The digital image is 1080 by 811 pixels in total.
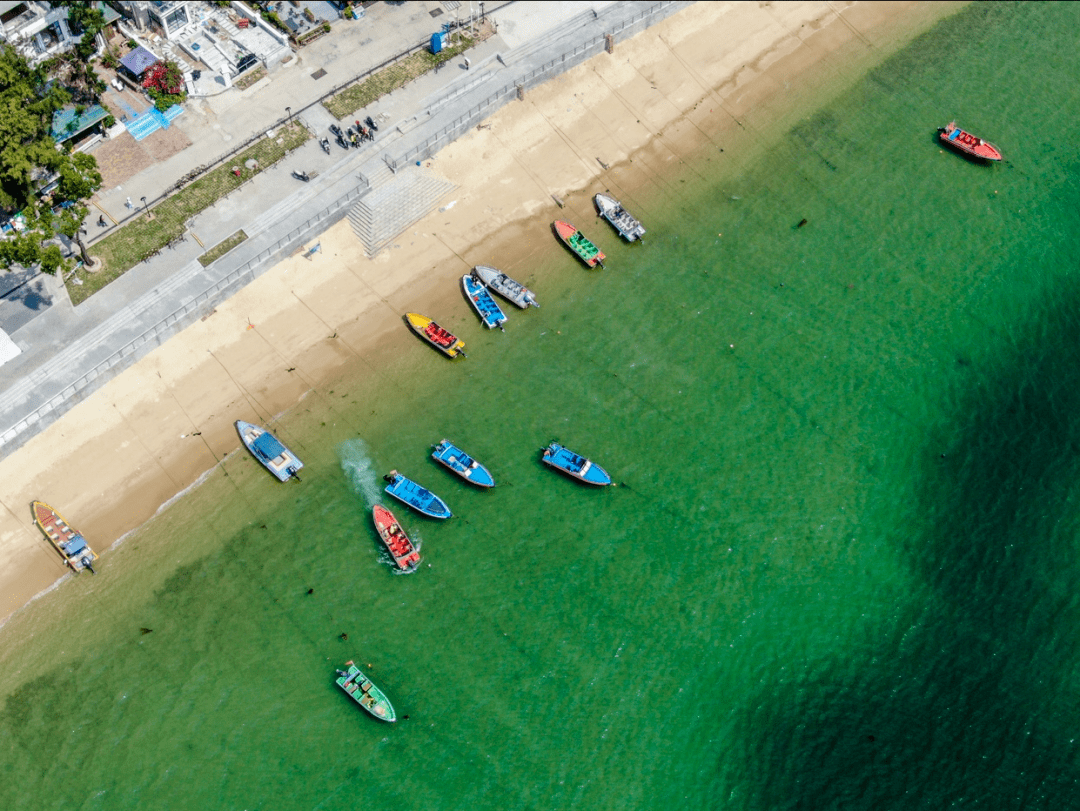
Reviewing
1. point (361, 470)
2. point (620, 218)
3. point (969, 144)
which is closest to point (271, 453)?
point (361, 470)

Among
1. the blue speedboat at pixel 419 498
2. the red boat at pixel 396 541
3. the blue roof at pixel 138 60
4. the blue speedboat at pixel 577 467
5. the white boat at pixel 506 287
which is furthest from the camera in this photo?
the blue roof at pixel 138 60

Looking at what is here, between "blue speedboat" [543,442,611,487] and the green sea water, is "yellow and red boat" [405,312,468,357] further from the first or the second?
"blue speedboat" [543,442,611,487]

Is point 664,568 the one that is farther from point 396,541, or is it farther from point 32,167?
point 32,167

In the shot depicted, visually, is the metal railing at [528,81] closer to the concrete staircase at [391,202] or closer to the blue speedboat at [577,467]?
the concrete staircase at [391,202]

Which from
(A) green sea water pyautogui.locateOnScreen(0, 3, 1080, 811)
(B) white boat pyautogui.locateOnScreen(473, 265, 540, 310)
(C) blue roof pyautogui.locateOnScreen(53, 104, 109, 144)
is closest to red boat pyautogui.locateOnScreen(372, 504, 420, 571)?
(A) green sea water pyautogui.locateOnScreen(0, 3, 1080, 811)

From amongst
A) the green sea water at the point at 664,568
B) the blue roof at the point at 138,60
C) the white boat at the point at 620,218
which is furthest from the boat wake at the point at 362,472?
the blue roof at the point at 138,60

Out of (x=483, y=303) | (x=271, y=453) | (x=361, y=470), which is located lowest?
(x=361, y=470)
